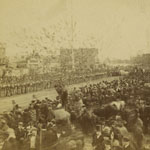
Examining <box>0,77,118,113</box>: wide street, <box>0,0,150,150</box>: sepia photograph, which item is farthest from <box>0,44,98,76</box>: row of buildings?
<box>0,77,118,113</box>: wide street

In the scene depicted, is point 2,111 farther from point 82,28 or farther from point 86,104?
point 82,28

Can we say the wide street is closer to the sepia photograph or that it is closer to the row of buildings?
the sepia photograph

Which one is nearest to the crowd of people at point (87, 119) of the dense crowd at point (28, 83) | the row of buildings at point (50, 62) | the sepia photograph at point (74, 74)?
the sepia photograph at point (74, 74)

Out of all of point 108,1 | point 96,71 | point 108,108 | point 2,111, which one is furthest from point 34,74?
point 108,1

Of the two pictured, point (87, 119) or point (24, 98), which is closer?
point (24, 98)

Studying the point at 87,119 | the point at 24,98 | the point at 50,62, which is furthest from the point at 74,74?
the point at 24,98

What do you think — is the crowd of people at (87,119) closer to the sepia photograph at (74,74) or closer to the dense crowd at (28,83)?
the sepia photograph at (74,74)

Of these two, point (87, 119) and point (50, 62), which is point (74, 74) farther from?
point (87, 119)
